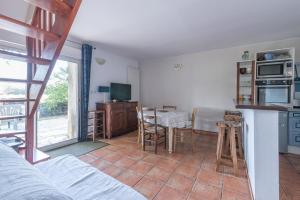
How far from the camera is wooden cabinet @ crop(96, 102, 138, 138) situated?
402 cm

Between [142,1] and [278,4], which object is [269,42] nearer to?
[278,4]

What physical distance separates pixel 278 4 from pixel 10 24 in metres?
3.04

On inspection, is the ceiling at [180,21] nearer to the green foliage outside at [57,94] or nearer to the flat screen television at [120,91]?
the green foliage outside at [57,94]

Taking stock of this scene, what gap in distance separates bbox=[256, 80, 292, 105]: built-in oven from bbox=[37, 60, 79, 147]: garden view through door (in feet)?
13.8

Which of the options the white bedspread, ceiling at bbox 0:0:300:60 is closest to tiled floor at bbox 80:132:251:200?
the white bedspread

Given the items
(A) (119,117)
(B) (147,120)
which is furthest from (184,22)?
(A) (119,117)

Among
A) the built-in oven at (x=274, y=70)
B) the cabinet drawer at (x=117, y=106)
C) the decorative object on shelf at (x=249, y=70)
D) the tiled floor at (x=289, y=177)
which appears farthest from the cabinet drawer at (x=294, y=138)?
the cabinet drawer at (x=117, y=106)

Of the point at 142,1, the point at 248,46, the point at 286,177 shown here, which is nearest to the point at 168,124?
the point at 286,177

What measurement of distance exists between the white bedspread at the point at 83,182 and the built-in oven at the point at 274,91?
3.50m

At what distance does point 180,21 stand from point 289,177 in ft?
9.42

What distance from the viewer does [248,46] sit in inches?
157

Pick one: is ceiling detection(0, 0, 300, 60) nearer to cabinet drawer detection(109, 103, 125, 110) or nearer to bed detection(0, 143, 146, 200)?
cabinet drawer detection(109, 103, 125, 110)

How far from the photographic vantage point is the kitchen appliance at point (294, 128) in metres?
2.99

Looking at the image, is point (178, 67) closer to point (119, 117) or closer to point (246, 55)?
point (246, 55)
